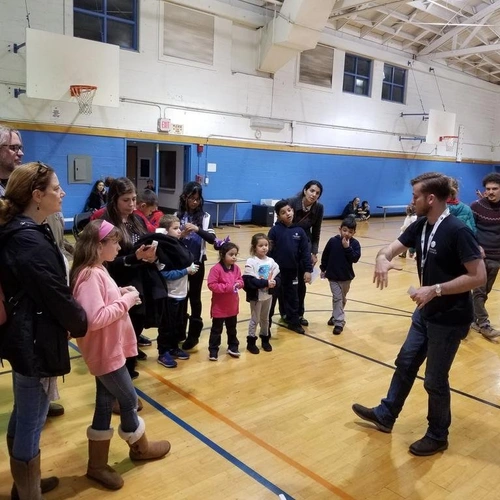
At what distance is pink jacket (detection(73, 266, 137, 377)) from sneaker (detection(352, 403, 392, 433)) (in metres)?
1.67

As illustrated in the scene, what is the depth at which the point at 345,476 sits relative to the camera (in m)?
2.74

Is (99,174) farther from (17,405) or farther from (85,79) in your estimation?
(17,405)

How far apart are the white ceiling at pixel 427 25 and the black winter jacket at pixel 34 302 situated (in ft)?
39.6

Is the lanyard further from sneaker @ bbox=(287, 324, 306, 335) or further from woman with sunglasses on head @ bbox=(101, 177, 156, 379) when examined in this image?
sneaker @ bbox=(287, 324, 306, 335)

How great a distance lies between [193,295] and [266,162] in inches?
421

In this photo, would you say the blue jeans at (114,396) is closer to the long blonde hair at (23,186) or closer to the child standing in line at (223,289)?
the long blonde hair at (23,186)

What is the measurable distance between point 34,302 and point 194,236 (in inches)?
91.8

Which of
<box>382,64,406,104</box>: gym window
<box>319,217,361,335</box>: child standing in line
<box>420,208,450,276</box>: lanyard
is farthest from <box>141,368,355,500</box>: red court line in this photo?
<box>382,64,406,104</box>: gym window

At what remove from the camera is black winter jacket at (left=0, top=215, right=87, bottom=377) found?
6.32 ft

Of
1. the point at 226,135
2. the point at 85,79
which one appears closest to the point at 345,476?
the point at 85,79

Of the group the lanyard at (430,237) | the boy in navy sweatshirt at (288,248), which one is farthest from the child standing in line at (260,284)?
the lanyard at (430,237)

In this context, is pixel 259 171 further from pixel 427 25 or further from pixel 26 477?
pixel 26 477

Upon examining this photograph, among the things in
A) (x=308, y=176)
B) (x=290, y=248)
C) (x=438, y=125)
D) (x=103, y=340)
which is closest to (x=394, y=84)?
(x=438, y=125)

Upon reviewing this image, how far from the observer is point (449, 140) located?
18.6 meters
